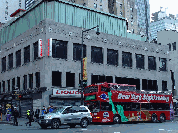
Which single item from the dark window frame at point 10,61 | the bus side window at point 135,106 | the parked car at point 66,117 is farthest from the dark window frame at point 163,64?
the parked car at point 66,117

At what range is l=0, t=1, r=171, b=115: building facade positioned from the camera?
3938cm

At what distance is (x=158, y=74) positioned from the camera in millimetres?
53812

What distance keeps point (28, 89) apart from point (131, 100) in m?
16.5

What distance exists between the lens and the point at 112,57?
47406 millimetres

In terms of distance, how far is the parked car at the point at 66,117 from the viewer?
78.4 ft

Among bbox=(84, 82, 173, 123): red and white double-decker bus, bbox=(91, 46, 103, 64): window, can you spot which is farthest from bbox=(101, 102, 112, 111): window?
bbox=(91, 46, 103, 64): window

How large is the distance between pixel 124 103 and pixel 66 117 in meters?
9.55

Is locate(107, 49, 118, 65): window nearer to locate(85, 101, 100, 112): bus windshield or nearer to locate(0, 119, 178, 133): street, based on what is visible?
locate(85, 101, 100, 112): bus windshield

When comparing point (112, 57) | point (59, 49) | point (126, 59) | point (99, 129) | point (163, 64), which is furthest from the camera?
point (163, 64)

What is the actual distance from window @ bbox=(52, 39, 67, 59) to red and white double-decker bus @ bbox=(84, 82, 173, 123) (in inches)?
413

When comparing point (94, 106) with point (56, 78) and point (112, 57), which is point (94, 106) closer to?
point (56, 78)

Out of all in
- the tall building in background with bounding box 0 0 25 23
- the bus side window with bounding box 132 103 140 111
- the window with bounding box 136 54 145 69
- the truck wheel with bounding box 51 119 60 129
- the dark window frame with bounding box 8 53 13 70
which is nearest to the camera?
the truck wheel with bounding box 51 119 60 129

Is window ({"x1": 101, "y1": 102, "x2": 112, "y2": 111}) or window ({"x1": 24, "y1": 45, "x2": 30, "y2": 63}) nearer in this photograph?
window ({"x1": 101, "y1": 102, "x2": 112, "y2": 111})

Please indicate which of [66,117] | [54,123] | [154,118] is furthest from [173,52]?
[54,123]
